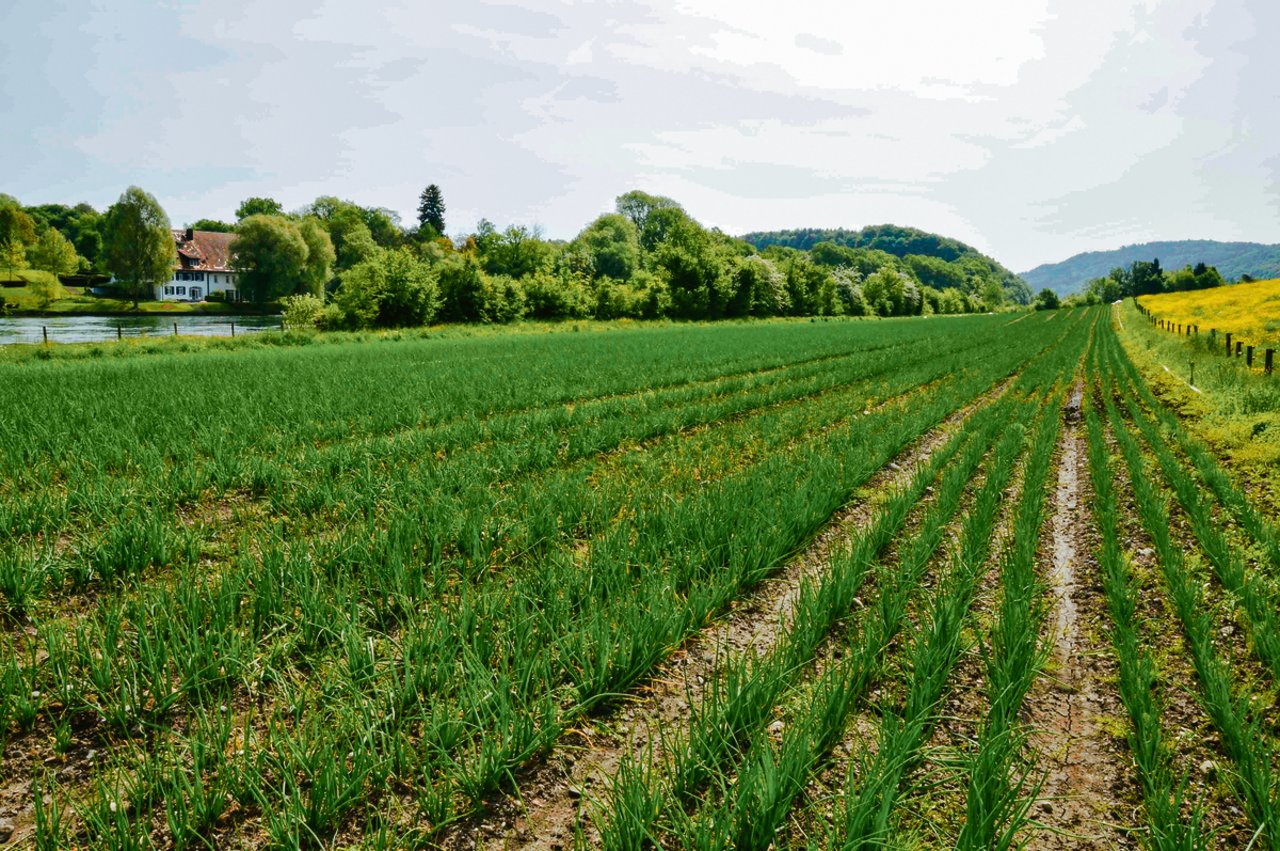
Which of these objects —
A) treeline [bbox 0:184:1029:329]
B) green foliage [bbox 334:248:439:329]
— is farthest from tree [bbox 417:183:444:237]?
green foliage [bbox 334:248:439:329]

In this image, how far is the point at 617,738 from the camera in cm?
→ 324

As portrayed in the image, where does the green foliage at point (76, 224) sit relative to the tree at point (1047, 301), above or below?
above

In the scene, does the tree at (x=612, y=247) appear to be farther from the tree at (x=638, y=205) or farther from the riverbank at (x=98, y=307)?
the riverbank at (x=98, y=307)

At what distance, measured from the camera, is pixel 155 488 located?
21.3 feet

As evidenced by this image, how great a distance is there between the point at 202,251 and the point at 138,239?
25.3 metres

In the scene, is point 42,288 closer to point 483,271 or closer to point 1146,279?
point 483,271

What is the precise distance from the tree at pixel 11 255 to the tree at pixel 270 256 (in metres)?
18.2

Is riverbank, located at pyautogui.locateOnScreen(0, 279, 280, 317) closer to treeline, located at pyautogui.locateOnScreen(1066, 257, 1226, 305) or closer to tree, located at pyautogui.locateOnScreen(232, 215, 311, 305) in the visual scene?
Result: tree, located at pyautogui.locateOnScreen(232, 215, 311, 305)

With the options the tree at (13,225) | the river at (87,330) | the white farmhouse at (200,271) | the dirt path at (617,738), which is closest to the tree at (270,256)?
the river at (87,330)

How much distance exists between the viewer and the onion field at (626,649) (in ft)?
8.62

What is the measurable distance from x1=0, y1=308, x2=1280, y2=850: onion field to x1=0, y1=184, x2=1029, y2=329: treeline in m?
33.7

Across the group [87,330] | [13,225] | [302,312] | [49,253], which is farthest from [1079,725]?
[49,253]

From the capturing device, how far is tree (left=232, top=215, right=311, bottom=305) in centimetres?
6662

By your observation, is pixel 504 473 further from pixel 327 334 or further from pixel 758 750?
pixel 327 334
